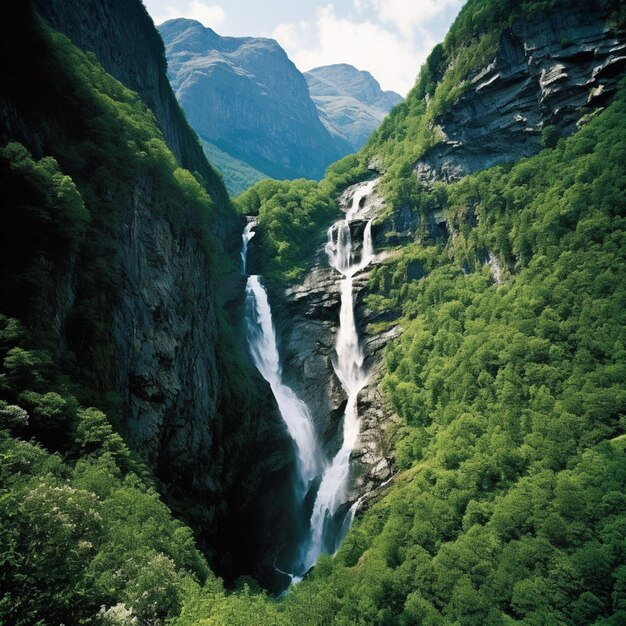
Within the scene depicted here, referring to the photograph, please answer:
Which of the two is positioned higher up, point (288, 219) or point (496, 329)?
point (288, 219)

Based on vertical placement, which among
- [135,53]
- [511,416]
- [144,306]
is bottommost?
[511,416]

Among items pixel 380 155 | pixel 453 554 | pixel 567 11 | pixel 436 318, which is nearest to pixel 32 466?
pixel 453 554

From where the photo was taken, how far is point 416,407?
40.8 m

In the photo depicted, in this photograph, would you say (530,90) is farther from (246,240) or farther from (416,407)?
(246,240)

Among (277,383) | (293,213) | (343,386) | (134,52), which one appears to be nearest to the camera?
(343,386)

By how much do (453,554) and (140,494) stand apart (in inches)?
787

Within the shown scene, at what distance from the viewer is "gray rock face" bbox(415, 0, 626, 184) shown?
153ft

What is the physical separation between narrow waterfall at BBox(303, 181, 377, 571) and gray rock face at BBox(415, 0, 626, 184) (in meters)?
14.2

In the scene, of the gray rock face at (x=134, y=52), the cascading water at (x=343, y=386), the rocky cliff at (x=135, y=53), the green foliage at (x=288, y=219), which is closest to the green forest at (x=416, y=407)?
the green foliage at (x=288, y=219)

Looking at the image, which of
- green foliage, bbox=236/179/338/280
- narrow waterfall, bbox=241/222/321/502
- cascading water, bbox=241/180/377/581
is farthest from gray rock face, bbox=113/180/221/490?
green foliage, bbox=236/179/338/280

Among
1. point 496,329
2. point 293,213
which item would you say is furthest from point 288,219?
point 496,329

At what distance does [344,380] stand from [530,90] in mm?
40165

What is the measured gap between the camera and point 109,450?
62.8 ft

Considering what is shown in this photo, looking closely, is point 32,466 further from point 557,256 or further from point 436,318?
point 557,256
